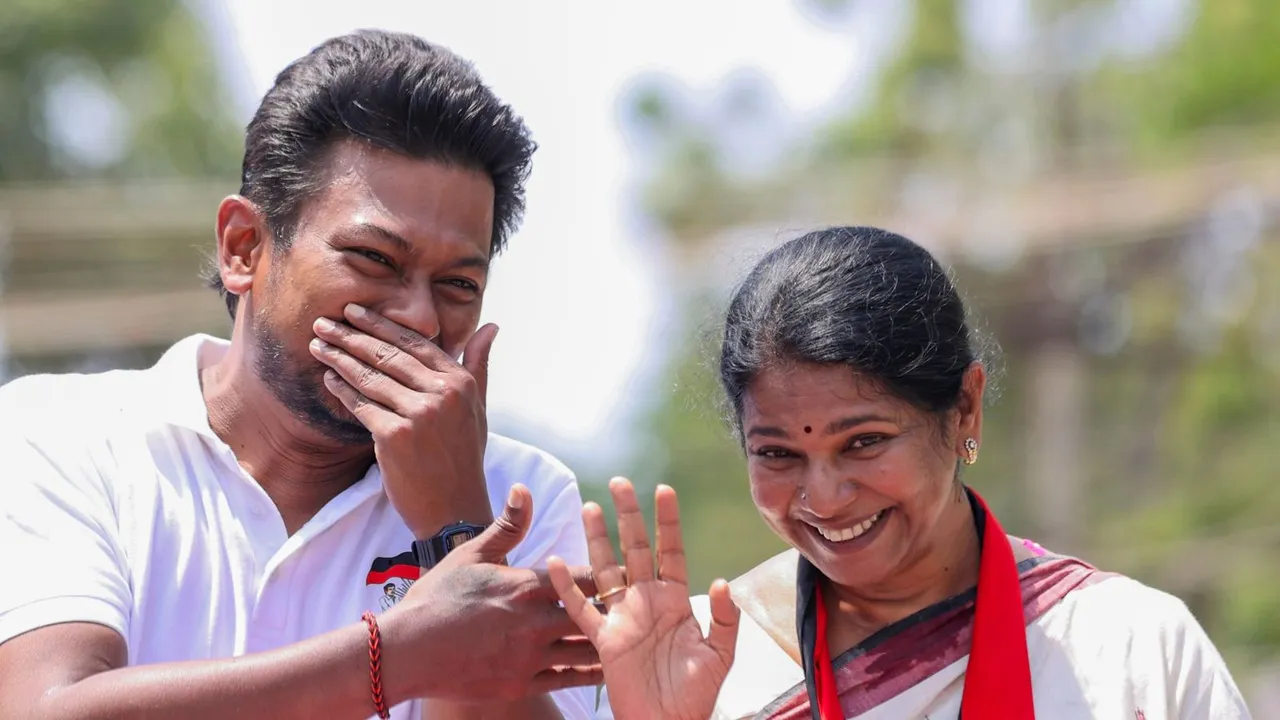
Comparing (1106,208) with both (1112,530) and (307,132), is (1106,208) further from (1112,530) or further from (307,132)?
(307,132)

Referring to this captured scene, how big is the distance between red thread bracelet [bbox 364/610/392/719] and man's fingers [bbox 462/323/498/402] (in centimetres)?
68

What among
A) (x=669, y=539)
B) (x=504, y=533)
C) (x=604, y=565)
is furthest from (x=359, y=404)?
(x=669, y=539)

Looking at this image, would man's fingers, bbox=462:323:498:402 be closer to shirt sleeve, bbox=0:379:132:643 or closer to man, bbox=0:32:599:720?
man, bbox=0:32:599:720

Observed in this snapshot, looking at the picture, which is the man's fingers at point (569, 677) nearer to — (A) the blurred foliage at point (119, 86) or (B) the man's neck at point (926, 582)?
(B) the man's neck at point (926, 582)

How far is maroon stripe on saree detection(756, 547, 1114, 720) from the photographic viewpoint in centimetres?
328

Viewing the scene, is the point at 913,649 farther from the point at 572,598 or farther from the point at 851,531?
the point at 572,598

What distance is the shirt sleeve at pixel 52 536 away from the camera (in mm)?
3008

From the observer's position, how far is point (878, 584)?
11.2ft

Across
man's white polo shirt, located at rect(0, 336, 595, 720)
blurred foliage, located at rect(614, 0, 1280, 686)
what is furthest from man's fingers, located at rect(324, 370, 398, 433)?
blurred foliage, located at rect(614, 0, 1280, 686)

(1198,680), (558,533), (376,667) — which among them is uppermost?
(558,533)

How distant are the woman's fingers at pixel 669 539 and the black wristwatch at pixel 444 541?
44 centimetres

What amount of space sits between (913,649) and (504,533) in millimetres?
906

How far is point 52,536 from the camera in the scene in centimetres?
313

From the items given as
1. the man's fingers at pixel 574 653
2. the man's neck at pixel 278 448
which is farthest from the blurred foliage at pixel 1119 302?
the man's fingers at pixel 574 653
